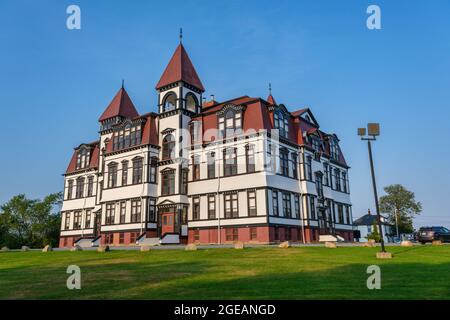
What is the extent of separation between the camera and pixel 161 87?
137 feet

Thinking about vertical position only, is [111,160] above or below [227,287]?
above

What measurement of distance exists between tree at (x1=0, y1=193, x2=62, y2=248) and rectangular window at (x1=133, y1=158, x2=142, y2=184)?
1210 inches

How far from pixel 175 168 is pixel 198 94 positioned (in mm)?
9180

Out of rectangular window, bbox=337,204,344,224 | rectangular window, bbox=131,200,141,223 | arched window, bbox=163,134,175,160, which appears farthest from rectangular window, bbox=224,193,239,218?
rectangular window, bbox=337,204,344,224

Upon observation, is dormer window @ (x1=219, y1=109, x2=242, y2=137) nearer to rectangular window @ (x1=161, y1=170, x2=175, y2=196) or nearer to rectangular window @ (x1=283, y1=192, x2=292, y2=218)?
rectangular window @ (x1=161, y1=170, x2=175, y2=196)

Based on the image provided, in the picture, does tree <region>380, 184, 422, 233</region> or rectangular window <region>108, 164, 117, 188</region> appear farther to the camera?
tree <region>380, 184, 422, 233</region>

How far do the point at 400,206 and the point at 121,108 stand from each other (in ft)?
258

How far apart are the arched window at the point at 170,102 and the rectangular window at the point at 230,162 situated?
8.89 m

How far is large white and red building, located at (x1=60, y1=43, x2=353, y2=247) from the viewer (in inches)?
1364

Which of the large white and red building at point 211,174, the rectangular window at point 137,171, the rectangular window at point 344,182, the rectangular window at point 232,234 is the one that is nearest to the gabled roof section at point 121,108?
the large white and red building at point 211,174

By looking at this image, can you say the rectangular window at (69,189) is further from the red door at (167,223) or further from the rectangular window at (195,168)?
the rectangular window at (195,168)
